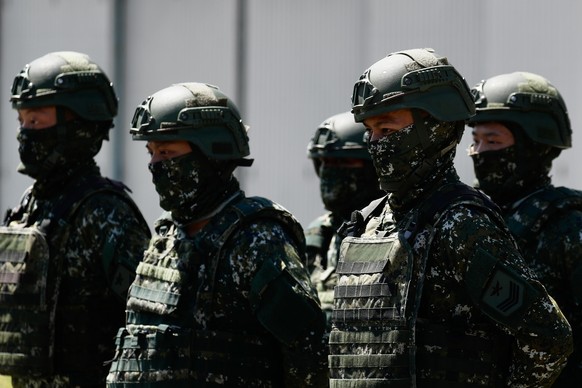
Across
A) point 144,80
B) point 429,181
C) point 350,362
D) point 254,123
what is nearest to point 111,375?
point 350,362

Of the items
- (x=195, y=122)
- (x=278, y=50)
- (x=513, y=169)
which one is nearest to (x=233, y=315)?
(x=195, y=122)

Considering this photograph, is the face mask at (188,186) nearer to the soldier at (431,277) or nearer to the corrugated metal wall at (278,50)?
the soldier at (431,277)

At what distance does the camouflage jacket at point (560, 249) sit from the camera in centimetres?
707

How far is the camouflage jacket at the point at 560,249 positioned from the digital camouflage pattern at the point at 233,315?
1.34 m

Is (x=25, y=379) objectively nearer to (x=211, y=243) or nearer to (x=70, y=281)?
(x=70, y=281)

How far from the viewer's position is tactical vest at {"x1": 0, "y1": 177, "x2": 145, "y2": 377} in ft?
24.8

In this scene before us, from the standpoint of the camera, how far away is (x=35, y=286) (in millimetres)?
7641

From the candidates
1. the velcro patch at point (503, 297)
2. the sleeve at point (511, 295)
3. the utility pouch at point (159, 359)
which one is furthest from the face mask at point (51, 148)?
the velcro patch at point (503, 297)

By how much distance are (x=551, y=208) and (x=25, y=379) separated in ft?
10.1

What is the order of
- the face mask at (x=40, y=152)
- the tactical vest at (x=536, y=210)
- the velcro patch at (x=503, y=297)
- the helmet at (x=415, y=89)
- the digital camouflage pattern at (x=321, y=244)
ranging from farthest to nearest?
the digital camouflage pattern at (x=321, y=244) < the face mask at (x=40, y=152) < the tactical vest at (x=536, y=210) < the helmet at (x=415, y=89) < the velcro patch at (x=503, y=297)

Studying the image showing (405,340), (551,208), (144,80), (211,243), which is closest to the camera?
(405,340)

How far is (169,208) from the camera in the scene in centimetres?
690

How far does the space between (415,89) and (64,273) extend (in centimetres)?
271

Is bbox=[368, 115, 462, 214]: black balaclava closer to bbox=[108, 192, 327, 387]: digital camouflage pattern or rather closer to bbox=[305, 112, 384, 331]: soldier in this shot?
bbox=[108, 192, 327, 387]: digital camouflage pattern
